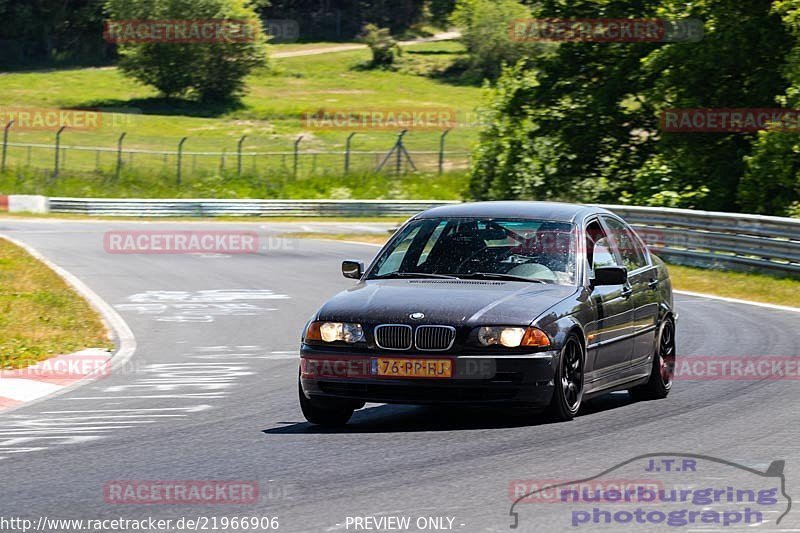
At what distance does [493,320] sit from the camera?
888cm

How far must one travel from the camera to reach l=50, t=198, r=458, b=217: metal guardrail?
47.6 metres

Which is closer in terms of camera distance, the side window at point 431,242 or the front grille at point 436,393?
the front grille at point 436,393

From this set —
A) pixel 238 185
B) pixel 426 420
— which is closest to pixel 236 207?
pixel 238 185

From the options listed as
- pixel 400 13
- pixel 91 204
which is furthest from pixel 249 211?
pixel 400 13

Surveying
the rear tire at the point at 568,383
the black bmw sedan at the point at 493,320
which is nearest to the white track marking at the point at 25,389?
the black bmw sedan at the point at 493,320

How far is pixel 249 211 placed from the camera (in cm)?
4872

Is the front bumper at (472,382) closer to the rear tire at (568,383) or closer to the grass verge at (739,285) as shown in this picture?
the rear tire at (568,383)

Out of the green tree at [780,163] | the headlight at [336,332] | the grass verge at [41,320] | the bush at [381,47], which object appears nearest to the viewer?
the headlight at [336,332]

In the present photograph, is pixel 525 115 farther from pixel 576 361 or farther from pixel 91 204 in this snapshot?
pixel 576 361

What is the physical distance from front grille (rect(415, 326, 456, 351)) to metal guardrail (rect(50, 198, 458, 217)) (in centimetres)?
3780

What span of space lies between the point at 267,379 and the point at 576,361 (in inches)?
142

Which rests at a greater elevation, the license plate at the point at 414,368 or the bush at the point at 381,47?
the license plate at the point at 414,368

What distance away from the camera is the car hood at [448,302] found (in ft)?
29.3

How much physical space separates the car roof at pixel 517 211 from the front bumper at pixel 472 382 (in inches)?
58.8
